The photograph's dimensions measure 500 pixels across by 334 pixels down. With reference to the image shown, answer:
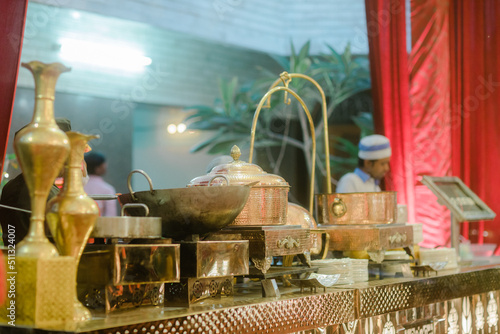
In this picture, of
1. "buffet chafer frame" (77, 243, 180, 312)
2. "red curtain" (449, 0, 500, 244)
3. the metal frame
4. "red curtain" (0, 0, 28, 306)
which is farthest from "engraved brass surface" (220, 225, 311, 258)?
"red curtain" (449, 0, 500, 244)

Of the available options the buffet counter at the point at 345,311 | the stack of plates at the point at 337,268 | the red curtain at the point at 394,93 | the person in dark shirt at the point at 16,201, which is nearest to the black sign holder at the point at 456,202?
the buffet counter at the point at 345,311

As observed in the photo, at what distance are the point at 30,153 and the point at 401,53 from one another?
395cm

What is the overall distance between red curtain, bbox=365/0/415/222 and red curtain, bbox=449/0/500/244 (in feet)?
2.12

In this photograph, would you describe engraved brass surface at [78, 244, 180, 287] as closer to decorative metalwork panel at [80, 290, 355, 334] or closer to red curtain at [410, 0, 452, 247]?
decorative metalwork panel at [80, 290, 355, 334]

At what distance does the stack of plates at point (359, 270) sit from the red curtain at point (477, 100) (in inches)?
123

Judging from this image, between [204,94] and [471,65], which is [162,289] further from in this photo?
[204,94]

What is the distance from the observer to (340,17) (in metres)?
7.05

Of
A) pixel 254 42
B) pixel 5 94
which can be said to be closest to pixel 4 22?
pixel 5 94

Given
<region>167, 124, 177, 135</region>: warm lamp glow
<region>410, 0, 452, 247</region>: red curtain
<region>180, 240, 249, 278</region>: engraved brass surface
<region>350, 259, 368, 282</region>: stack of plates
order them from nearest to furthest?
<region>180, 240, 249, 278</region>: engraved brass surface
<region>350, 259, 368, 282</region>: stack of plates
<region>410, 0, 452, 247</region>: red curtain
<region>167, 124, 177, 135</region>: warm lamp glow

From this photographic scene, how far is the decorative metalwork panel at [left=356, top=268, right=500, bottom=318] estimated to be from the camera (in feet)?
7.22

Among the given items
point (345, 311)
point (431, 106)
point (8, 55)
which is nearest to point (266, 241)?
point (345, 311)

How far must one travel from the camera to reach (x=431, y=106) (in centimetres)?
512

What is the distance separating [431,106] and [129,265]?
13.4 feet

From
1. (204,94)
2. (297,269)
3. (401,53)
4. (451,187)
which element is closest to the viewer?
(297,269)
